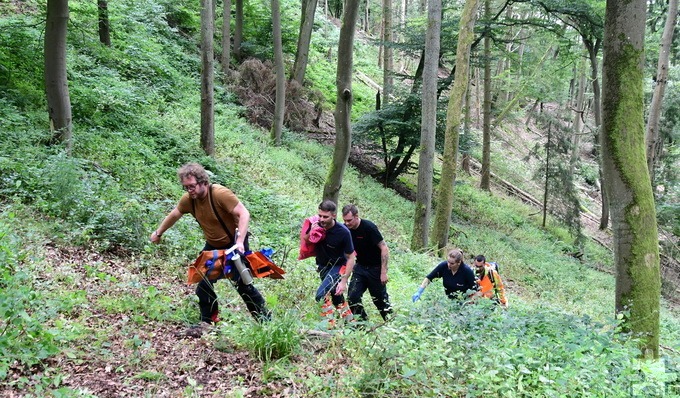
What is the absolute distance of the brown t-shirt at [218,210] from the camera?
544cm

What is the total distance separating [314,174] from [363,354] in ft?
40.9

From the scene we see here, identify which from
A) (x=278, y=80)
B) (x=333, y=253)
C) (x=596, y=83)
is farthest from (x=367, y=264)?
(x=596, y=83)

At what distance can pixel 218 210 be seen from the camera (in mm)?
5473

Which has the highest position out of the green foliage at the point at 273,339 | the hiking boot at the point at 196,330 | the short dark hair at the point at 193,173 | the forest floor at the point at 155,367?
the short dark hair at the point at 193,173

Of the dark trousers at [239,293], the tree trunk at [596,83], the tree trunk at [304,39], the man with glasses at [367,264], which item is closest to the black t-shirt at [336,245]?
the man with glasses at [367,264]

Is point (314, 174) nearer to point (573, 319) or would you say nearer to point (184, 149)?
point (184, 149)

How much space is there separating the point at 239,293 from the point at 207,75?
8685 millimetres

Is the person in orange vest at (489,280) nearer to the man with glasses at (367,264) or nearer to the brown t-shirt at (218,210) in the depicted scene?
the man with glasses at (367,264)

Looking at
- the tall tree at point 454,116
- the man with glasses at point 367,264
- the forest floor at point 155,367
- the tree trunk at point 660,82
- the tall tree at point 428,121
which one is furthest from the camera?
the tree trunk at point 660,82

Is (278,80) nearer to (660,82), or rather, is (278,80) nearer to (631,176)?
(660,82)

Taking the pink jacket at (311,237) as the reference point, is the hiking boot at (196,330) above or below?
below

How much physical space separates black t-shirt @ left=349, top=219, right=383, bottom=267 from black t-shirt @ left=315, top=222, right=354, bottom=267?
18.0 inches

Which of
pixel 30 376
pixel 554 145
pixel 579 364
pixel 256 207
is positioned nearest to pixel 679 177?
pixel 554 145

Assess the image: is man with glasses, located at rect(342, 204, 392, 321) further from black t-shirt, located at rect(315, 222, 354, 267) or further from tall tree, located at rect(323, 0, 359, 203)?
tall tree, located at rect(323, 0, 359, 203)
